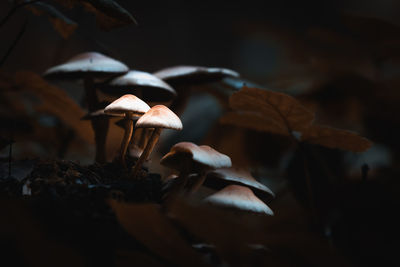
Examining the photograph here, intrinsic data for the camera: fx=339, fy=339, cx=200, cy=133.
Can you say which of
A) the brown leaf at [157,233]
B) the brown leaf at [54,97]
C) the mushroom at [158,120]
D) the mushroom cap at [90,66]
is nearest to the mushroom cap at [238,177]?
the mushroom at [158,120]

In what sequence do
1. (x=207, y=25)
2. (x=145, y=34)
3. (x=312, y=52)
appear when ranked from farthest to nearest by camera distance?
(x=207, y=25)
(x=145, y=34)
(x=312, y=52)

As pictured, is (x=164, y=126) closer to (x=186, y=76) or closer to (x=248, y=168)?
(x=248, y=168)

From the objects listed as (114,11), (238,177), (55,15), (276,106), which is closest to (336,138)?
(276,106)

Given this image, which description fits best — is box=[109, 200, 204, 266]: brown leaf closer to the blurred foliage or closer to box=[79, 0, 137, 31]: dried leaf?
the blurred foliage

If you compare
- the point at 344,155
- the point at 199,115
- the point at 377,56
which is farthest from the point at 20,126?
the point at 377,56

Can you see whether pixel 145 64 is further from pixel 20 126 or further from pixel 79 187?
pixel 79 187

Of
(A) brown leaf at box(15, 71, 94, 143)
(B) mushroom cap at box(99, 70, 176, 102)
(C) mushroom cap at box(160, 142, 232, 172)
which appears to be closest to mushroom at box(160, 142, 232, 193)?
(C) mushroom cap at box(160, 142, 232, 172)
